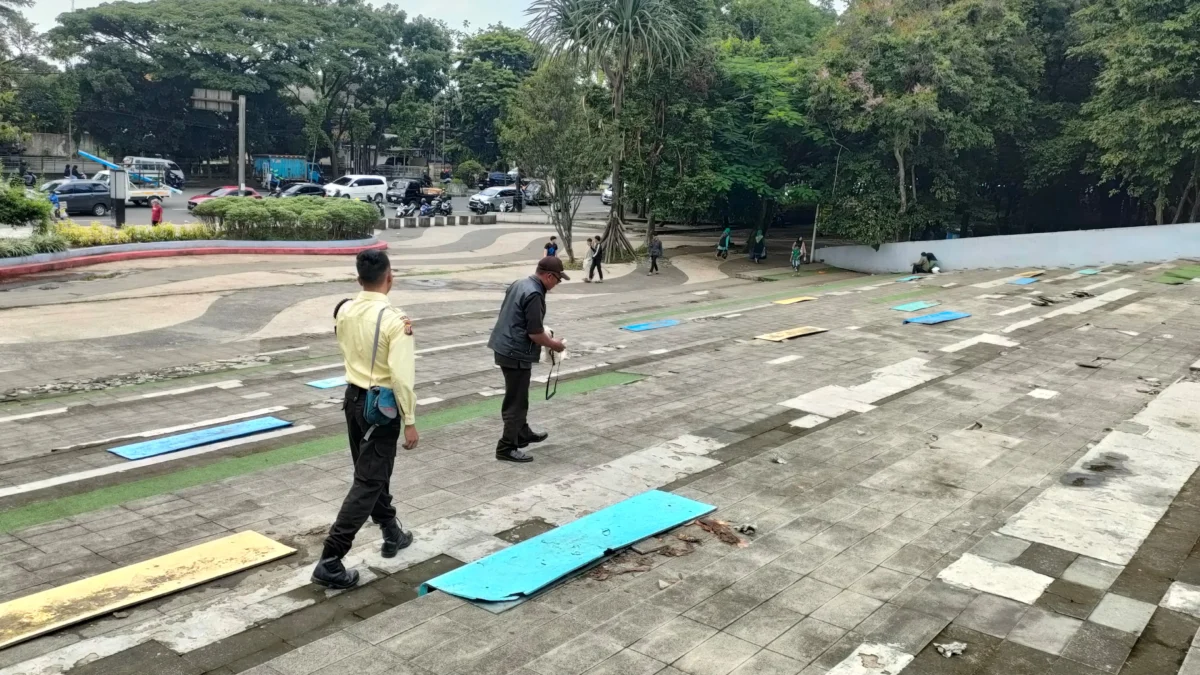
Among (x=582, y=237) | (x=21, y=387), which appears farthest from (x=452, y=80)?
(x=21, y=387)

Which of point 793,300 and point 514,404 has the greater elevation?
point 793,300

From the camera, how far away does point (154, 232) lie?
2453cm

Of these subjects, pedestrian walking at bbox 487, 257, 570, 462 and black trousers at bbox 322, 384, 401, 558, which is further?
pedestrian walking at bbox 487, 257, 570, 462

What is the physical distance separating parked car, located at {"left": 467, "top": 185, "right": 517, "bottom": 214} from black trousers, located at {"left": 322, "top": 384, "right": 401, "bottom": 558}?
1680 inches

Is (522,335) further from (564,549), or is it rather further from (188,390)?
(188,390)

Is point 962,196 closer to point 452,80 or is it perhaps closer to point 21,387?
point 21,387

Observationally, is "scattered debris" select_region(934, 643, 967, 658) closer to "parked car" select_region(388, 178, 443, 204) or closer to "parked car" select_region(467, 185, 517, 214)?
"parked car" select_region(467, 185, 517, 214)

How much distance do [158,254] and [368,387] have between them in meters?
21.4

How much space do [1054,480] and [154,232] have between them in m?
23.1

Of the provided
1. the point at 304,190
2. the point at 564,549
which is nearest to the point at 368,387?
the point at 564,549

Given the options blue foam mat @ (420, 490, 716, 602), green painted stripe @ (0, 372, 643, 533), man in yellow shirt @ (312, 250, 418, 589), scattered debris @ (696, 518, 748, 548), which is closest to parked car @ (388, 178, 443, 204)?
green painted stripe @ (0, 372, 643, 533)

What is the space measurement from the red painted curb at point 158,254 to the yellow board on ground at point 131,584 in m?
15.3

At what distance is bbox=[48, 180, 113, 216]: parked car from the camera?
3341 cm

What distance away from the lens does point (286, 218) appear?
26.9 metres
